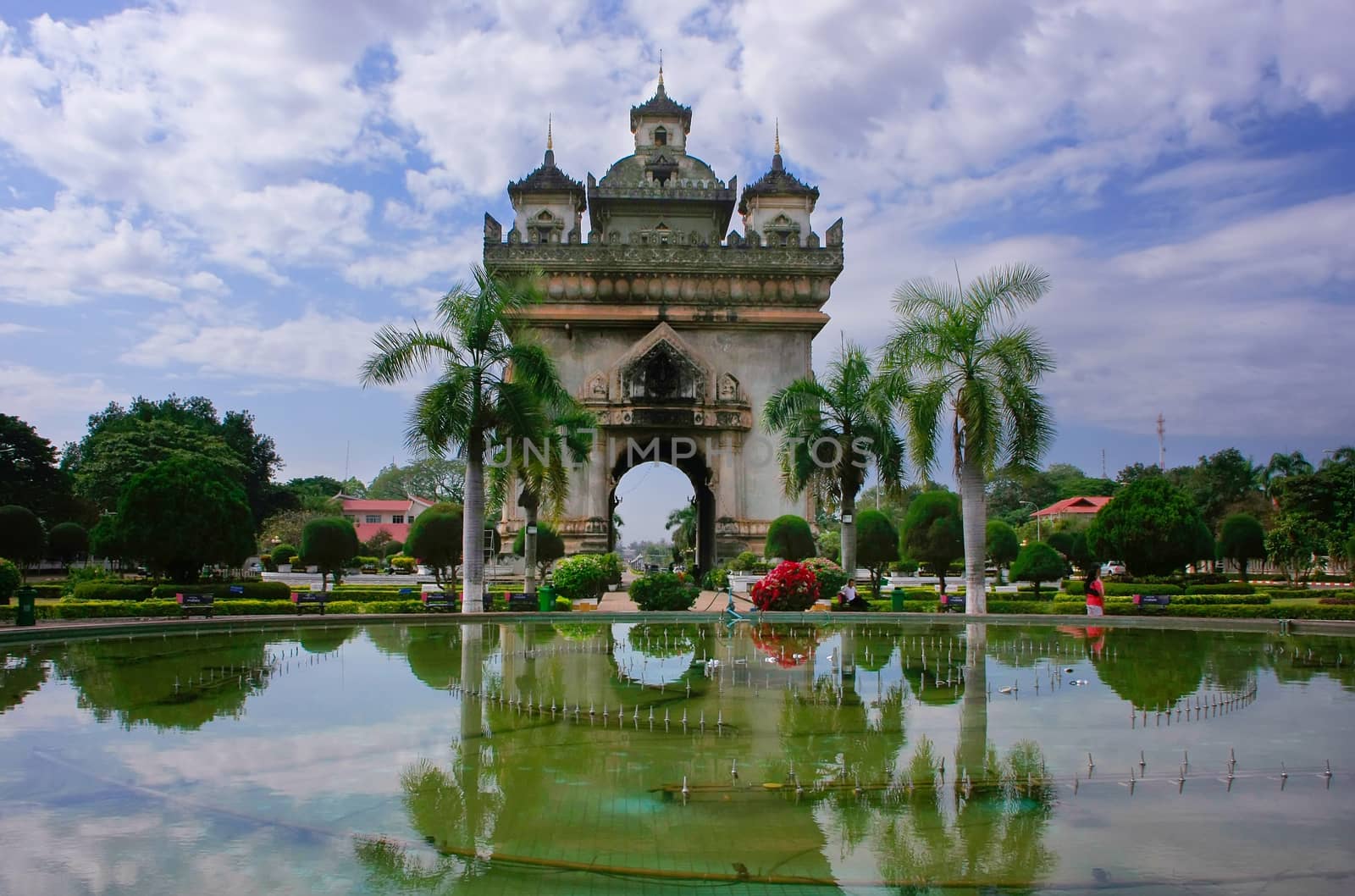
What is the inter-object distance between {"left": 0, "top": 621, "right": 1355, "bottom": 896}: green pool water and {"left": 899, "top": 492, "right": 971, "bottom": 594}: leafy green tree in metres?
16.3

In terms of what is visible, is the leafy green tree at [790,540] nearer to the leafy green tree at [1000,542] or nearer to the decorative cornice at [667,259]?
the leafy green tree at [1000,542]

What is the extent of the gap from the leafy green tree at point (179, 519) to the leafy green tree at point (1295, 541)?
118 ft

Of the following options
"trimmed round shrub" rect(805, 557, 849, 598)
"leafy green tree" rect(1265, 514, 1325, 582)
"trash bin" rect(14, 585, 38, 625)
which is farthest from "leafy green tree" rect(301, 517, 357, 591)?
"leafy green tree" rect(1265, 514, 1325, 582)

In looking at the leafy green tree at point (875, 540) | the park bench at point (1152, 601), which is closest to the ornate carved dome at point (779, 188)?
the leafy green tree at point (875, 540)

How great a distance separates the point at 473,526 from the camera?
22.5 meters

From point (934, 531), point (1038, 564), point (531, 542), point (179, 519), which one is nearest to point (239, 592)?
point (179, 519)

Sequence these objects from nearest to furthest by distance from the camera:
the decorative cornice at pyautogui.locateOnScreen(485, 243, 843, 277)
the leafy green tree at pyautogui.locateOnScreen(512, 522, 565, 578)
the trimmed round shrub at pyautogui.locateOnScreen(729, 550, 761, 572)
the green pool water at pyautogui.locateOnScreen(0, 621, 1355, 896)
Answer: the green pool water at pyautogui.locateOnScreen(0, 621, 1355, 896), the trimmed round shrub at pyautogui.locateOnScreen(729, 550, 761, 572), the leafy green tree at pyautogui.locateOnScreen(512, 522, 565, 578), the decorative cornice at pyautogui.locateOnScreen(485, 243, 843, 277)

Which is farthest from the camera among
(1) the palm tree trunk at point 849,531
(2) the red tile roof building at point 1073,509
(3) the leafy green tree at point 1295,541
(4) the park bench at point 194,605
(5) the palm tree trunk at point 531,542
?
(2) the red tile roof building at point 1073,509

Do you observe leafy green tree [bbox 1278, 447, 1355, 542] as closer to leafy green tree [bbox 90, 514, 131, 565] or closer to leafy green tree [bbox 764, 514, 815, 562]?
leafy green tree [bbox 764, 514, 815, 562]

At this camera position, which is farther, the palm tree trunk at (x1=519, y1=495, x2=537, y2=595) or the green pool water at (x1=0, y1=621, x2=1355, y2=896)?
the palm tree trunk at (x1=519, y1=495, x2=537, y2=595)

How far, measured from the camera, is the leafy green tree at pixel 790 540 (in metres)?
31.7

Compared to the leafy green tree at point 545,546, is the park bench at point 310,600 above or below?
below

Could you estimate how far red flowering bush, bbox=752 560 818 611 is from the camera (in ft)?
74.8

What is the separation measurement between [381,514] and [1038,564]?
67.7 m
